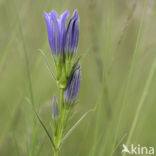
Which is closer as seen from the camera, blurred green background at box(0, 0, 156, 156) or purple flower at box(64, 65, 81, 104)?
purple flower at box(64, 65, 81, 104)

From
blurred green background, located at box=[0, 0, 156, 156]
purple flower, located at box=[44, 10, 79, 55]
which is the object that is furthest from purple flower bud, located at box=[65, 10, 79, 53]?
blurred green background, located at box=[0, 0, 156, 156]

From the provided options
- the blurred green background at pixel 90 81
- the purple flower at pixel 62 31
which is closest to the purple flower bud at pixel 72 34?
the purple flower at pixel 62 31

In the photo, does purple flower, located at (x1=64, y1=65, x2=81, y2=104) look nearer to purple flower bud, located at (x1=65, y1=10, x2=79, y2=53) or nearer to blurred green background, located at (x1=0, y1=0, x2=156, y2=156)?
purple flower bud, located at (x1=65, y1=10, x2=79, y2=53)

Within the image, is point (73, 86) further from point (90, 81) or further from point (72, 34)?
point (90, 81)

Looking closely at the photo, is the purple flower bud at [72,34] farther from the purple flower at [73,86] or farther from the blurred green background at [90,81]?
the blurred green background at [90,81]

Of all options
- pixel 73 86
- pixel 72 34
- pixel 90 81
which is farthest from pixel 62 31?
pixel 90 81

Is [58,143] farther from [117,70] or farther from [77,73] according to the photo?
[117,70]
